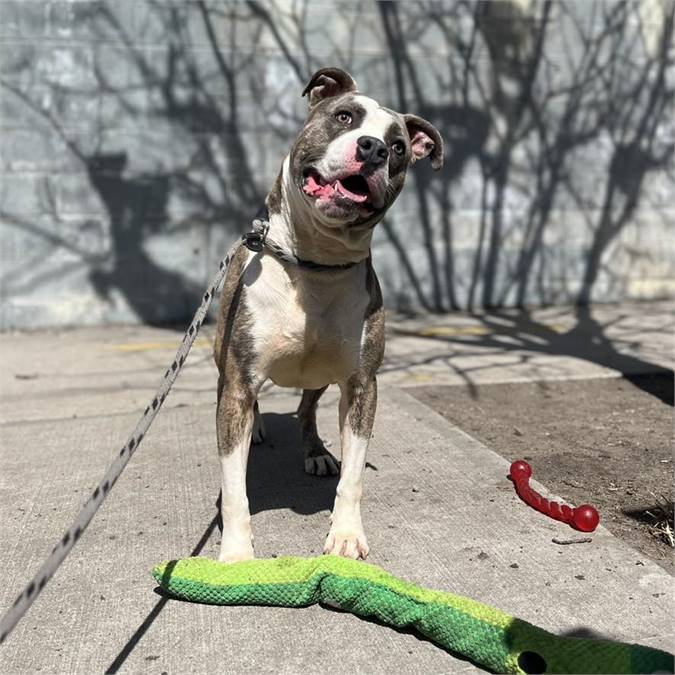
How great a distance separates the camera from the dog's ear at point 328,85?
3617mm

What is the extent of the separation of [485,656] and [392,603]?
37cm

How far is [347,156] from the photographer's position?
3.15 metres

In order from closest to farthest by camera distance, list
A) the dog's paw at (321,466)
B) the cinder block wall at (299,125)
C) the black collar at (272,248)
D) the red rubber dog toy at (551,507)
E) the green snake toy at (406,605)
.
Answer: the green snake toy at (406,605) → the black collar at (272,248) → the red rubber dog toy at (551,507) → the dog's paw at (321,466) → the cinder block wall at (299,125)

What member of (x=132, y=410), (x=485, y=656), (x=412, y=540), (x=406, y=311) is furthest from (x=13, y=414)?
(x=406, y=311)

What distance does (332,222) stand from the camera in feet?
10.5

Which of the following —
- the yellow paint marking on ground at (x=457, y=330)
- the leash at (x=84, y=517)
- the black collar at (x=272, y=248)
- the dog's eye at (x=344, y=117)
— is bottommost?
the yellow paint marking on ground at (x=457, y=330)

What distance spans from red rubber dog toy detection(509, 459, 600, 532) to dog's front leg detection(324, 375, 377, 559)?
2.67 ft

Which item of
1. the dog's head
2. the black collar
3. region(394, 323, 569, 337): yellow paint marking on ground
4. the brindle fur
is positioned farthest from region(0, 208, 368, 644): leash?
region(394, 323, 569, 337): yellow paint marking on ground

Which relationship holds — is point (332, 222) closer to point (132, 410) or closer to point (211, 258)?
point (132, 410)

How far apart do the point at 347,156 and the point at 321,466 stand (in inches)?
72.6

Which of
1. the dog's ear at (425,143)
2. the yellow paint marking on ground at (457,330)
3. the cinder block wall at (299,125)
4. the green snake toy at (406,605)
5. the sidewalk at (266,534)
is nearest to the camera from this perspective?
the green snake toy at (406,605)

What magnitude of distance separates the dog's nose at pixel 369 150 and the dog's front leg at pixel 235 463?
100 centimetres

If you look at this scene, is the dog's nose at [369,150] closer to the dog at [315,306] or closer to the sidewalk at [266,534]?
the dog at [315,306]

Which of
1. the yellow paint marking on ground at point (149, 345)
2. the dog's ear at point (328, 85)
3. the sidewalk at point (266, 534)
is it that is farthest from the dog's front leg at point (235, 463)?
the yellow paint marking on ground at point (149, 345)
